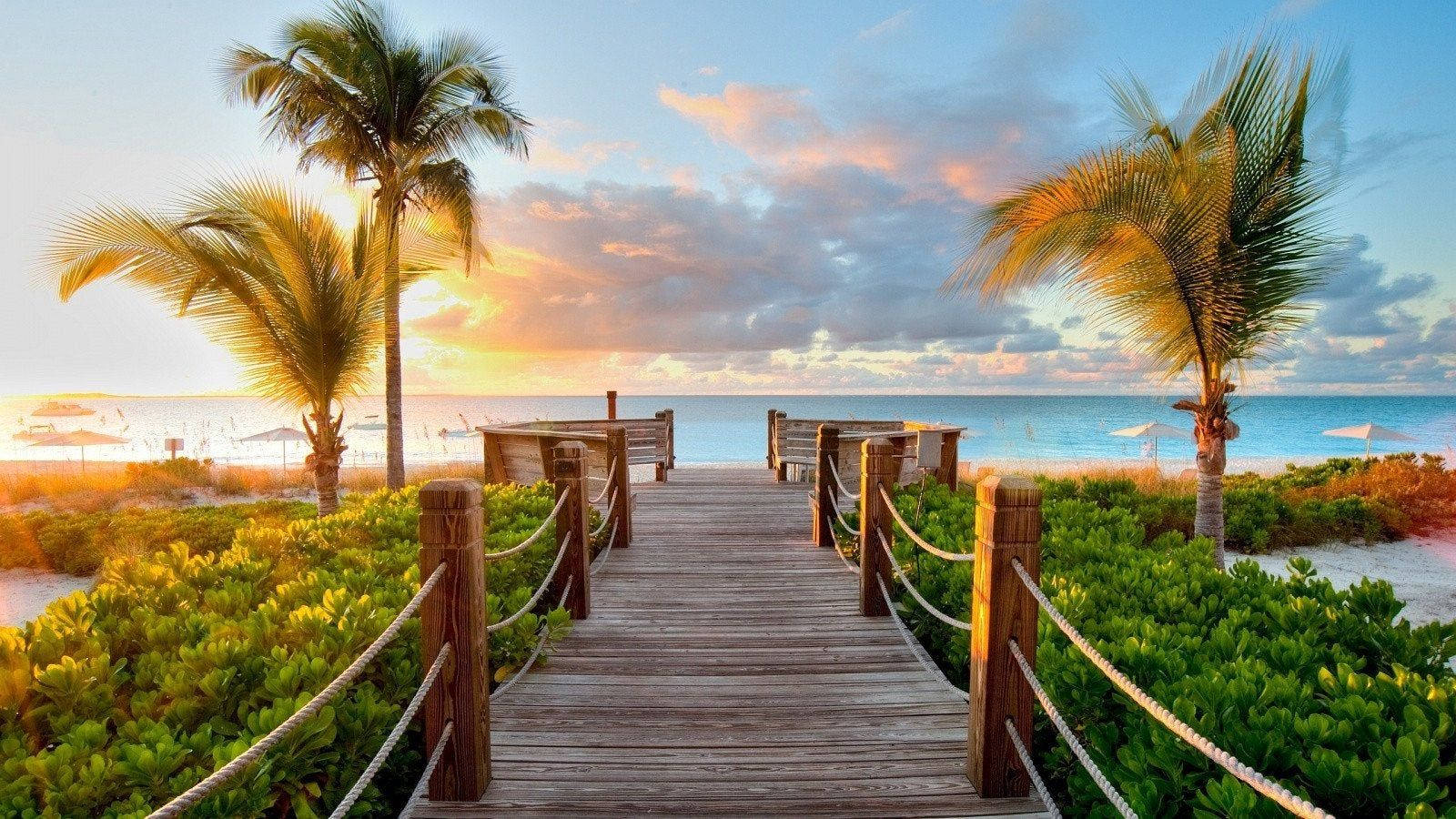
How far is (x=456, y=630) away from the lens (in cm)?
255

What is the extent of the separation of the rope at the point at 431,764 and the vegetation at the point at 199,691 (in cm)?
13

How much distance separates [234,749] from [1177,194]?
29.7ft

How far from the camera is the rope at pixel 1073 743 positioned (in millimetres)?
1801

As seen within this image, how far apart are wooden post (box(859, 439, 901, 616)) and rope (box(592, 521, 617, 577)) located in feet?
8.77

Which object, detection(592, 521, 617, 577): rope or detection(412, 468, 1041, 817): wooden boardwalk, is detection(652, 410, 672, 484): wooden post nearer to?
detection(592, 521, 617, 577): rope

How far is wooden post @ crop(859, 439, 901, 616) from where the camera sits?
4.96 m

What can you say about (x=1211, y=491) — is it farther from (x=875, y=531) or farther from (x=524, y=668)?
(x=524, y=668)

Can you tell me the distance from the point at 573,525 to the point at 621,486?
7.13ft

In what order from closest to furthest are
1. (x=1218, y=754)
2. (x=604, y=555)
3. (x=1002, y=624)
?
1. (x=1218, y=754)
2. (x=1002, y=624)
3. (x=604, y=555)

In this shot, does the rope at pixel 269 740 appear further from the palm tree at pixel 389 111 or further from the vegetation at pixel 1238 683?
the palm tree at pixel 389 111

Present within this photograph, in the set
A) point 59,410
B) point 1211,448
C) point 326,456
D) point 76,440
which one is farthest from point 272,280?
point 59,410

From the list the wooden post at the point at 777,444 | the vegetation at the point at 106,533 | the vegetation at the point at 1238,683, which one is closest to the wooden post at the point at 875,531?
the vegetation at the point at 1238,683

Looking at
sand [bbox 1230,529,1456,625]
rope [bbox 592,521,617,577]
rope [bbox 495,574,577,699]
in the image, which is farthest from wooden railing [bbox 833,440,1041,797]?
sand [bbox 1230,529,1456,625]

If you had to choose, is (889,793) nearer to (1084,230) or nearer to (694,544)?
(694,544)
